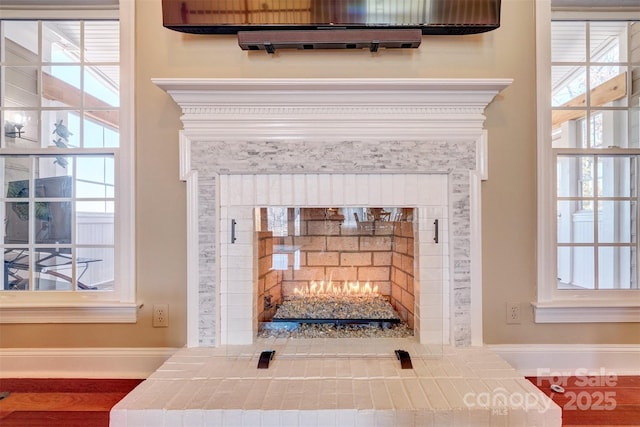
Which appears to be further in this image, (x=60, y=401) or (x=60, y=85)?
(x=60, y=85)

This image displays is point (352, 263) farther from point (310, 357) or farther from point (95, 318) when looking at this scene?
point (95, 318)

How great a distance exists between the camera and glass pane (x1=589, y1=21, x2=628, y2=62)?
2.34 metres

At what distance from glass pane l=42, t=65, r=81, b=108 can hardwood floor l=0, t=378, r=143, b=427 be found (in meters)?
1.78

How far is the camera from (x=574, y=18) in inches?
90.7

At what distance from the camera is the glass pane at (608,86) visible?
92.1 inches

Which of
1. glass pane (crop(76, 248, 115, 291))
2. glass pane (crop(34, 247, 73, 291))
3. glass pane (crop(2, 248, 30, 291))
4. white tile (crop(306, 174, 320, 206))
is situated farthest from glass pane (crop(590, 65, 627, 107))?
glass pane (crop(2, 248, 30, 291))

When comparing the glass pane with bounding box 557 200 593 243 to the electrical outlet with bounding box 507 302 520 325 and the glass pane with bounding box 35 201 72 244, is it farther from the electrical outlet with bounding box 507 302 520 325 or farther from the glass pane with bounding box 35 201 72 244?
the glass pane with bounding box 35 201 72 244

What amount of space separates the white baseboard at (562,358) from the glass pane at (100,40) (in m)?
3.12

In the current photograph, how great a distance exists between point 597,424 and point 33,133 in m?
3.73

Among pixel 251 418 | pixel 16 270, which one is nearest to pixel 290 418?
pixel 251 418

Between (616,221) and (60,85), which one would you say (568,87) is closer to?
(616,221)

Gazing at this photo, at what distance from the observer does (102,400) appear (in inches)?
77.0

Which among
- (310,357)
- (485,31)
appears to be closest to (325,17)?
(485,31)

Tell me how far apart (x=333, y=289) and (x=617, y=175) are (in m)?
2.05
